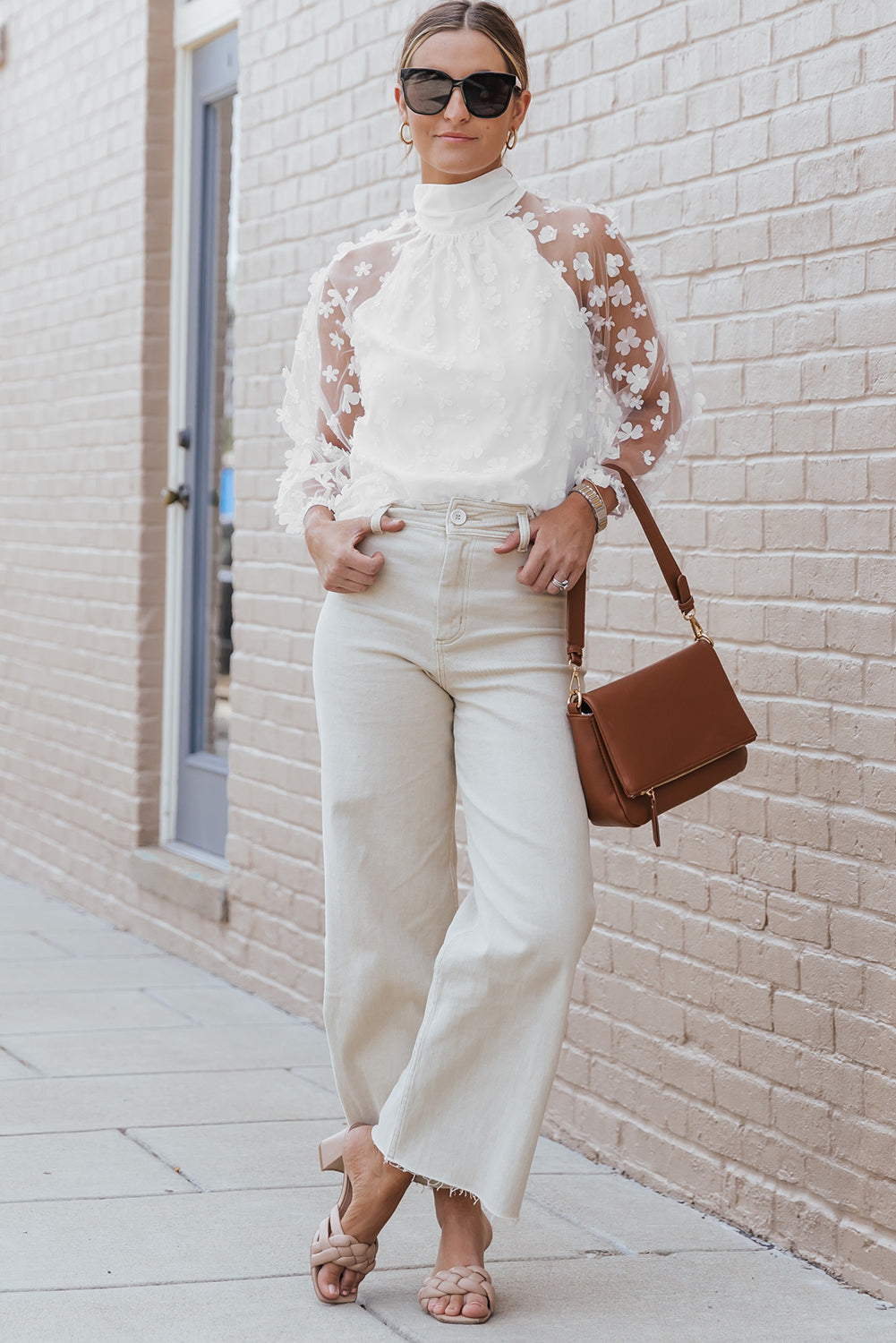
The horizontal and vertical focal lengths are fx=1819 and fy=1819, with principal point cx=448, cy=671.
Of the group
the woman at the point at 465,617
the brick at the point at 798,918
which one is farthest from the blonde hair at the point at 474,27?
the brick at the point at 798,918

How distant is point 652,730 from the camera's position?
2.65m

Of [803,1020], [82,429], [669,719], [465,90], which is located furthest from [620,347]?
[82,429]

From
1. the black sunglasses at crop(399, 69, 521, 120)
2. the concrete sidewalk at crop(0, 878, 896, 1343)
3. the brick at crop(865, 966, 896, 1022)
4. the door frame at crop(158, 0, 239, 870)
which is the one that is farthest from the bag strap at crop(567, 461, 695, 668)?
the door frame at crop(158, 0, 239, 870)

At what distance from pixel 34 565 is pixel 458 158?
4.71 m

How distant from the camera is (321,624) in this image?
9.25 feet

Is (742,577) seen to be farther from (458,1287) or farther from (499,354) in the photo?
(458,1287)

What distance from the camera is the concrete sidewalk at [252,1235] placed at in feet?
9.16

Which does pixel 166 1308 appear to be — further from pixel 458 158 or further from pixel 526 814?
pixel 458 158

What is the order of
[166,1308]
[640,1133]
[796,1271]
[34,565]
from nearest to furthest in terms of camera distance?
1. [166,1308]
2. [796,1271]
3. [640,1133]
4. [34,565]

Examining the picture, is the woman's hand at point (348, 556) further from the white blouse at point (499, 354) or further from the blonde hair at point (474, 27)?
the blonde hair at point (474, 27)

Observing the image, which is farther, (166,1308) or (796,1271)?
(796,1271)

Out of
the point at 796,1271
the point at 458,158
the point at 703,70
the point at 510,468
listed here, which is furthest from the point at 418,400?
the point at 796,1271

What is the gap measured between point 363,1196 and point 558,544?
3.46ft

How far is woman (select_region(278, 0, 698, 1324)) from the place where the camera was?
264 centimetres
